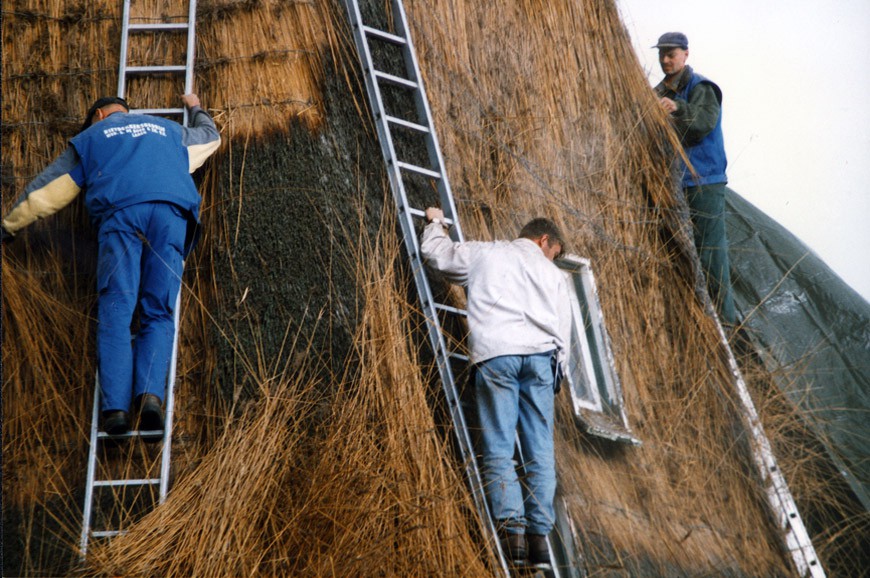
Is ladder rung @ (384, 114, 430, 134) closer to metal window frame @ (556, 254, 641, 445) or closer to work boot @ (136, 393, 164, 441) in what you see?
metal window frame @ (556, 254, 641, 445)

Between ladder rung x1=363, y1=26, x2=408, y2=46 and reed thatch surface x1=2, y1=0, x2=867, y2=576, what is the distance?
0.47 ft

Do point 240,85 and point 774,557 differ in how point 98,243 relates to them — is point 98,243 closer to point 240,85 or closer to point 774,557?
point 240,85

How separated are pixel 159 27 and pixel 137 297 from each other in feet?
4.34

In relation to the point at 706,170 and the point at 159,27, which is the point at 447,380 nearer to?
the point at 159,27

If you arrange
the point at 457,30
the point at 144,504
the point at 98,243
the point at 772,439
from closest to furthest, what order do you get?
the point at 144,504 < the point at 98,243 < the point at 457,30 < the point at 772,439

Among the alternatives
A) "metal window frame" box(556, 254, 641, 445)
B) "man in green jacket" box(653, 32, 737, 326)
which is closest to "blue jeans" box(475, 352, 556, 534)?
"metal window frame" box(556, 254, 641, 445)

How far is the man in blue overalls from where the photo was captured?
4.18 meters

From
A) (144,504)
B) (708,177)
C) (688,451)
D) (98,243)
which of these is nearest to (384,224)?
(98,243)

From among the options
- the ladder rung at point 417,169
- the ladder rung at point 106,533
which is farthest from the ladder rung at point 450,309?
the ladder rung at point 106,533

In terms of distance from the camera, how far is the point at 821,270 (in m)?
7.78

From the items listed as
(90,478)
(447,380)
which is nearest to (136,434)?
(90,478)

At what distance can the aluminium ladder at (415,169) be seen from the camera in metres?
4.54

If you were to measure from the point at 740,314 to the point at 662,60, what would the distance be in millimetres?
1851

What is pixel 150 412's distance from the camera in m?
4.12
